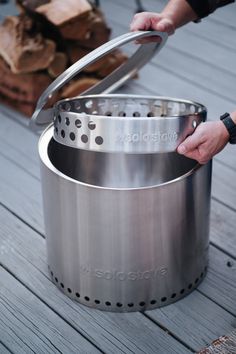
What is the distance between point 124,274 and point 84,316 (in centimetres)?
14

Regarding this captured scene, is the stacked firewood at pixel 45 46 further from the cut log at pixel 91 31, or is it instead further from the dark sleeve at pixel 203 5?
the dark sleeve at pixel 203 5

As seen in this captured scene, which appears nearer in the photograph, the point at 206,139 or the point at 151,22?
the point at 206,139

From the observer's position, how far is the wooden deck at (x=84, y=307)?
60.7 inches

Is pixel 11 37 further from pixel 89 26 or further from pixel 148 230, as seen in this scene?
pixel 148 230

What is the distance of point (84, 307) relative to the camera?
64.1 inches

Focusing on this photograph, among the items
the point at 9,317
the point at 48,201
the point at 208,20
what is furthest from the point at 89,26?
the point at 9,317

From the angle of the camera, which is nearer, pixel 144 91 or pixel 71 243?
pixel 71 243

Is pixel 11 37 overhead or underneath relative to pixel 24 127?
overhead

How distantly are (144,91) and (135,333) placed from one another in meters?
1.07

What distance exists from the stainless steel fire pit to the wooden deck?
4 cm

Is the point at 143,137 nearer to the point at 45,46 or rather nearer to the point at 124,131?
the point at 124,131

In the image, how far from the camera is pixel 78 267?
1580 millimetres

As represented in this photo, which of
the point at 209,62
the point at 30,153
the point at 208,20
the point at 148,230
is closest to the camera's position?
the point at 148,230

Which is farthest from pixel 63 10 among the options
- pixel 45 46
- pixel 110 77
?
pixel 110 77
